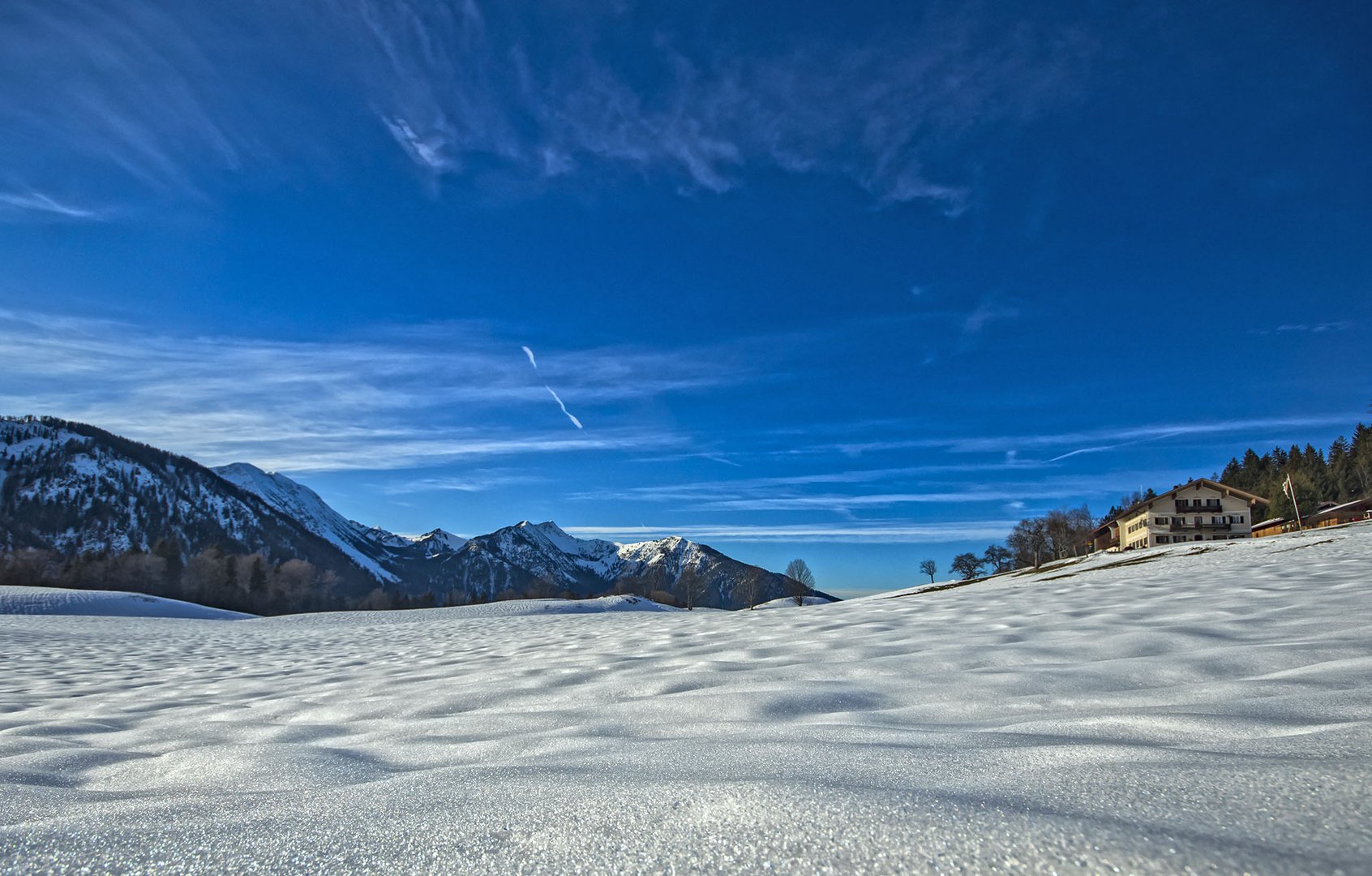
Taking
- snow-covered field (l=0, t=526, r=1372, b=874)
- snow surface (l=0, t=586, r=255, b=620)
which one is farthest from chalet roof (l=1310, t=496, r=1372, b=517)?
snow surface (l=0, t=586, r=255, b=620)

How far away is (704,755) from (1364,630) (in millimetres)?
4627

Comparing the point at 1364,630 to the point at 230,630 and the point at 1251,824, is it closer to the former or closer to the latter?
the point at 1251,824

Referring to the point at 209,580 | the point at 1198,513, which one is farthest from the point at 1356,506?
the point at 209,580

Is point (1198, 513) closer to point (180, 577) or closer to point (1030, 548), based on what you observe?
point (1030, 548)

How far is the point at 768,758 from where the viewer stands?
6.91ft

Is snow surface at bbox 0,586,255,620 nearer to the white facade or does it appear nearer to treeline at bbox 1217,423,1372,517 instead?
the white facade

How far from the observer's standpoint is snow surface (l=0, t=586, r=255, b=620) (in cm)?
2627

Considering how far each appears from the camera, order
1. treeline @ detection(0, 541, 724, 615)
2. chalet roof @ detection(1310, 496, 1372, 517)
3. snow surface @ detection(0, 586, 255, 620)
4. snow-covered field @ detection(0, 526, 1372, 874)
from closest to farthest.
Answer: snow-covered field @ detection(0, 526, 1372, 874) < snow surface @ detection(0, 586, 255, 620) < chalet roof @ detection(1310, 496, 1372, 517) < treeline @ detection(0, 541, 724, 615)

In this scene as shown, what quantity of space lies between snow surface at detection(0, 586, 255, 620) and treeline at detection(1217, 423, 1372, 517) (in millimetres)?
84330

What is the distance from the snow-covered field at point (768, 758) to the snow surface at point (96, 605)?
2863 cm

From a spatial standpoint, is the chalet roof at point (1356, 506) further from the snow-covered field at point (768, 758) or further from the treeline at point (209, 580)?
the snow-covered field at point (768, 758)

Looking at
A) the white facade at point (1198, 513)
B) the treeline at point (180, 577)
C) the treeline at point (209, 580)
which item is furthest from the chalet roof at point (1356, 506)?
the treeline at point (180, 577)

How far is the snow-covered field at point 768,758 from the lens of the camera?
52.0 inches

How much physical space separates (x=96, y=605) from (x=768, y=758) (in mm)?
37512
